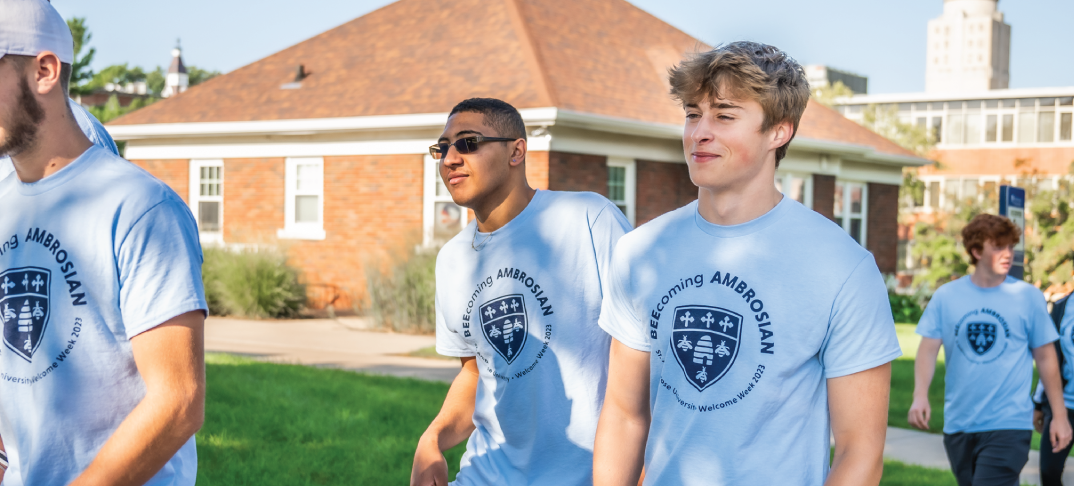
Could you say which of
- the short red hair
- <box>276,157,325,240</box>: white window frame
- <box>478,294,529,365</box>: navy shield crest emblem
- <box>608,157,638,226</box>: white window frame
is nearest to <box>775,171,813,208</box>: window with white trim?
<box>608,157,638,226</box>: white window frame

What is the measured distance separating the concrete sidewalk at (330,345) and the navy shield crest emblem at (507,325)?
8.10m

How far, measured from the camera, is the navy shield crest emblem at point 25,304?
2.24m

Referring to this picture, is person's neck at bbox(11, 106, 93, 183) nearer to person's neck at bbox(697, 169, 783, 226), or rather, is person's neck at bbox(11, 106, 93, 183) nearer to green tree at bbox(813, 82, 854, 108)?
person's neck at bbox(697, 169, 783, 226)

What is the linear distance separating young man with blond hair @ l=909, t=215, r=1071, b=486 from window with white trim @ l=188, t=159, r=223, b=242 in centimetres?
1831

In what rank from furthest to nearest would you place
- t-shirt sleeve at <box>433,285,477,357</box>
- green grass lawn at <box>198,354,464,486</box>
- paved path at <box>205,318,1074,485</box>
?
paved path at <box>205,318,1074,485</box>, green grass lawn at <box>198,354,464,486</box>, t-shirt sleeve at <box>433,285,477,357</box>

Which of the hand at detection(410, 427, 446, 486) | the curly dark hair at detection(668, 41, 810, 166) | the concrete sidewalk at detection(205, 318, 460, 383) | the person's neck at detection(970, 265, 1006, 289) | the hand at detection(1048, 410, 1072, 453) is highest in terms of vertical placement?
the curly dark hair at detection(668, 41, 810, 166)

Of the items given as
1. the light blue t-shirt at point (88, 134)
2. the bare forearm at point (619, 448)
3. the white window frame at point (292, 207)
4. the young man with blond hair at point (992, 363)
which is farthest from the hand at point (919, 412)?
the white window frame at point (292, 207)

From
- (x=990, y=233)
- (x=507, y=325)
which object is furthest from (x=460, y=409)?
(x=990, y=233)

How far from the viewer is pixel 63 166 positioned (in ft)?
7.69

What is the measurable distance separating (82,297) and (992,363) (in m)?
5.04

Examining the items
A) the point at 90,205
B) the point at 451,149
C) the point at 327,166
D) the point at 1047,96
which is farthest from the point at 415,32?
the point at 1047,96

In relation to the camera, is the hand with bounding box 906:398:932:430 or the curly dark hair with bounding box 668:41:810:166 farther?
the hand with bounding box 906:398:932:430

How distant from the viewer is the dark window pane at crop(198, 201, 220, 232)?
21812mm

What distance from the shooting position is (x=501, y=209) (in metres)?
3.64
